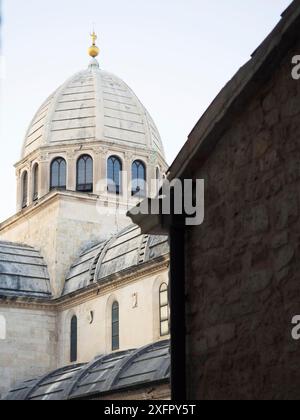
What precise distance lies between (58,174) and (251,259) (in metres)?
28.9

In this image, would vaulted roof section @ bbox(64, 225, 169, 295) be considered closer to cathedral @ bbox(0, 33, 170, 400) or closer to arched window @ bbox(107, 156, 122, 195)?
cathedral @ bbox(0, 33, 170, 400)

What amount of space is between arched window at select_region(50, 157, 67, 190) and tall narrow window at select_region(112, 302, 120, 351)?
729cm

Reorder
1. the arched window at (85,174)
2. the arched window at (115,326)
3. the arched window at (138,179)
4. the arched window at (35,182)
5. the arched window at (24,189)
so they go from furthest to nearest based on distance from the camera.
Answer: the arched window at (24,189), the arched window at (35,182), the arched window at (138,179), the arched window at (85,174), the arched window at (115,326)

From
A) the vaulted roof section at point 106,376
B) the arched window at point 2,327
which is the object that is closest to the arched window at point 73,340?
the vaulted roof section at point 106,376

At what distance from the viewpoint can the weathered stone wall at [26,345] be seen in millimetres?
32625

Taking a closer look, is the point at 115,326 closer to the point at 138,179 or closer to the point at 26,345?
the point at 26,345

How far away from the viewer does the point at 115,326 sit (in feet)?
99.9

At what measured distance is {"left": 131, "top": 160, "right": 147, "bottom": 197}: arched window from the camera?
3653 cm

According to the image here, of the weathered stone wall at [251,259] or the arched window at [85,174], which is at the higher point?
the arched window at [85,174]

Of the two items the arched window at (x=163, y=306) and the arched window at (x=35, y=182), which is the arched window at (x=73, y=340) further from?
the arched window at (x=35, y=182)

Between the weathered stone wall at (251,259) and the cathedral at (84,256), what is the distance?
15.1 metres

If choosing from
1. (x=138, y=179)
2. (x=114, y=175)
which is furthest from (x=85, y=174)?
(x=138, y=179)

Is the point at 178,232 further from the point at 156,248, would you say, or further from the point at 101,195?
the point at 101,195

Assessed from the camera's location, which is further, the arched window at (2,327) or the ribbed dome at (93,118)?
the ribbed dome at (93,118)
